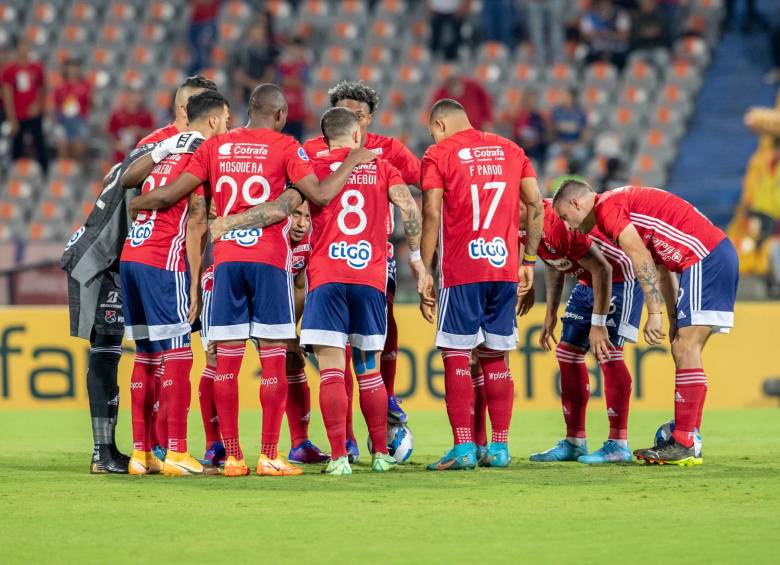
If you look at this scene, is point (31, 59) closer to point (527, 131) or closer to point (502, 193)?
point (527, 131)

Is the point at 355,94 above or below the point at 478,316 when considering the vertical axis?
above

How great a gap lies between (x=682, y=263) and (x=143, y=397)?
3.54 m

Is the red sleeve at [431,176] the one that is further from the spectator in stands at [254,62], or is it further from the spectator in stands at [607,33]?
the spectator in stands at [607,33]

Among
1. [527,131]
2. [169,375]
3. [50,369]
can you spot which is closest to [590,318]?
[169,375]

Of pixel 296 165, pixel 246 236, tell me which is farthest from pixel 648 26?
pixel 246 236

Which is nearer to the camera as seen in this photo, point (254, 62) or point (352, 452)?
point (352, 452)

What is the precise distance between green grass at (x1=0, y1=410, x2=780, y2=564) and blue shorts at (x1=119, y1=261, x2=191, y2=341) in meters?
0.90

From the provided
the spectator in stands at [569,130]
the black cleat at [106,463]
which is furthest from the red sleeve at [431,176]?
the spectator in stands at [569,130]

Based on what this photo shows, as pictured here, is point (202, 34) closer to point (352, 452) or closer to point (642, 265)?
point (352, 452)

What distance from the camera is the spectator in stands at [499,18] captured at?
21.8 meters

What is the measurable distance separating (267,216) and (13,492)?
2.11 meters

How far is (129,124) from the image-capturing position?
63.2 ft

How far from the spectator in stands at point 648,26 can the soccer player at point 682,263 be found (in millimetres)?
12591

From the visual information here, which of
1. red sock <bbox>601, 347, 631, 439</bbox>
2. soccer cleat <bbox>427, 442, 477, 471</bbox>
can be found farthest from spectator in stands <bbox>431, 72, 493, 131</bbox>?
soccer cleat <bbox>427, 442, 477, 471</bbox>
